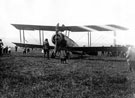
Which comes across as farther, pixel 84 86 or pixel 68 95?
pixel 84 86

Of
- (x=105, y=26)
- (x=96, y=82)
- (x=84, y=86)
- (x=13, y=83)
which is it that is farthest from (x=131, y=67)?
(x=105, y=26)

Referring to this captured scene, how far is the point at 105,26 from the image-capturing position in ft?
66.8

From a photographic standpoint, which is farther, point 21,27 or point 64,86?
point 21,27

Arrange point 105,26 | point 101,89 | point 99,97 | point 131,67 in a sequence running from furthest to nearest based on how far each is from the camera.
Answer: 1. point 105,26
2. point 131,67
3. point 101,89
4. point 99,97

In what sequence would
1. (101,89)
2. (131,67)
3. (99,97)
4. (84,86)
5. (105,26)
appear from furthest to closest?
(105,26) → (131,67) → (84,86) → (101,89) → (99,97)

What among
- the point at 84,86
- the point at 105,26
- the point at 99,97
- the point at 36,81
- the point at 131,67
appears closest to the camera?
the point at 99,97

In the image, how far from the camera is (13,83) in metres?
5.98

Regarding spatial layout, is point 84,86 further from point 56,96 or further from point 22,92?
point 22,92

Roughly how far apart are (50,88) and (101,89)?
1.37 m

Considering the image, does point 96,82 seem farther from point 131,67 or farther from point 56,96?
point 131,67

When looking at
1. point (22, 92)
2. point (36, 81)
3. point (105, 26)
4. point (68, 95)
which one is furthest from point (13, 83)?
point (105, 26)

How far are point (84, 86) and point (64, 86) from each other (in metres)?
0.58

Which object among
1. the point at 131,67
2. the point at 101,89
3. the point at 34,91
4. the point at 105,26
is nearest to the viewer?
the point at 34,91

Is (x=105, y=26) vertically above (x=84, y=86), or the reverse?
(x=105, y=26)
